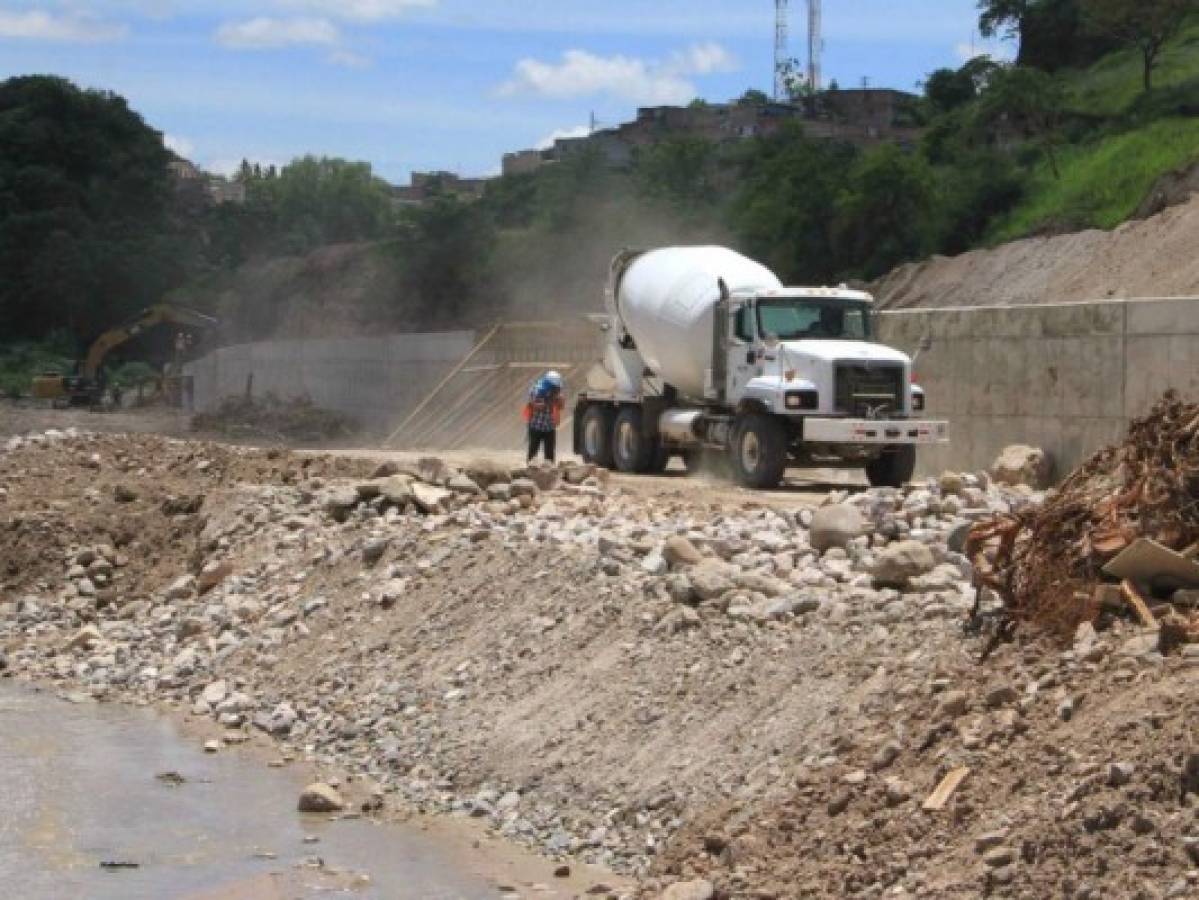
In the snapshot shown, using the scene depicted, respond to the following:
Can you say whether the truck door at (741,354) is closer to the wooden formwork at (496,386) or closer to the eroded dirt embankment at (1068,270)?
the eroded dirt embankment at (1068,270)

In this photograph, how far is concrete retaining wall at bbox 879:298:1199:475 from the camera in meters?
21.9

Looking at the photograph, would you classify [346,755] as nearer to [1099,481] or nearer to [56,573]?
[1099,481]

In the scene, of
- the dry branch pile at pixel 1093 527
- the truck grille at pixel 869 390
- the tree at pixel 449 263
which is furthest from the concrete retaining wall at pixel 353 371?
the dry branch pile at pixel 1093 527

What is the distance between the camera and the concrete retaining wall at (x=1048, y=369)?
2189 centimetres

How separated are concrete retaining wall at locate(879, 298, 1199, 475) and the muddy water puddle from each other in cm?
1114

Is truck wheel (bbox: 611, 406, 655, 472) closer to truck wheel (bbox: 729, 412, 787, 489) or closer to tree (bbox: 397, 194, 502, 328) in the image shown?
truck wheel (bbox: 729, 412, 787, 489)

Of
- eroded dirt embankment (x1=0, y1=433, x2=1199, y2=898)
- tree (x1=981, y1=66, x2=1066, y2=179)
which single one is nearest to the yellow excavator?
tree (x1=981, y1=66, x2=1066, y2=179)

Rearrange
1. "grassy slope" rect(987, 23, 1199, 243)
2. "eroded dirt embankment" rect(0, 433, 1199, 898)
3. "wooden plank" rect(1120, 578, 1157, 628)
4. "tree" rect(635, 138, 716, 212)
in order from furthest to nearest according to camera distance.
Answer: "tree" rect(635, 138, 716, 212) < "grassy slope" rect(987, 23, 1199, 243) < "wooden plank" rect(1120, 578, 1157, 628) < "eroded dirt embankment" rect(0, 433, 1199, 898)

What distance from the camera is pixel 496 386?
→ 41281 mm

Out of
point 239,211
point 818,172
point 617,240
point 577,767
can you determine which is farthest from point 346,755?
point 239,211

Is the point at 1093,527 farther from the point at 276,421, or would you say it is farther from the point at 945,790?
the point at 276,421

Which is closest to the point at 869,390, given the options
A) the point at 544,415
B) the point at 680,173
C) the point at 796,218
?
the point at 544,415

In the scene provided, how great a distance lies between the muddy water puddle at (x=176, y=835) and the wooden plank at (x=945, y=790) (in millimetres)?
2773

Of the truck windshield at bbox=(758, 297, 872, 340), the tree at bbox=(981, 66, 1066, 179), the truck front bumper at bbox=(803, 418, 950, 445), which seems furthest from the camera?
the tree at bbox=(981, 66, 1066, 179)
